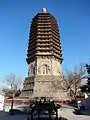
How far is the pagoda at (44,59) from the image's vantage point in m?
47.8

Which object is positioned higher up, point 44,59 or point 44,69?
point 44,59

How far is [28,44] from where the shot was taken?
186ft

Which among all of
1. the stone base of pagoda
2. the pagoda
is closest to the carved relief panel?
the pagoda

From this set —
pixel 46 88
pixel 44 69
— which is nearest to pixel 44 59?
pixel 44 69

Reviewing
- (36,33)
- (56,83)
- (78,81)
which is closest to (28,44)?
(36,33)

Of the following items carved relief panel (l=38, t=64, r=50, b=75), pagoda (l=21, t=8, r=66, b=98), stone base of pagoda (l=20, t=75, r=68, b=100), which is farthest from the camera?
carved relief panel (l=38, t=64, r=50, b=75)

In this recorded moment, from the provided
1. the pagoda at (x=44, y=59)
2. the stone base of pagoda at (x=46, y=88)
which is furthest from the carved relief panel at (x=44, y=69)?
the stone base of pagoda at (x=46, y=88)

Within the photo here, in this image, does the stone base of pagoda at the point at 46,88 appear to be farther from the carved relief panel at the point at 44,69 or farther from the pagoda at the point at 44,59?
the carved relief panel at the point at 44,69

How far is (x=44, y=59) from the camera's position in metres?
52.1

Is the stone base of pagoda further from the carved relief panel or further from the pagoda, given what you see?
the carved relief panel

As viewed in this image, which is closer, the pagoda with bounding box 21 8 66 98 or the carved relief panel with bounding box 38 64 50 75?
the pagoda with bounding box 21 8 66 98

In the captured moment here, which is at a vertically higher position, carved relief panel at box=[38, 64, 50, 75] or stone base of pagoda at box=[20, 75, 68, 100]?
carved relief panel at box=[38, 64, 50, 75]

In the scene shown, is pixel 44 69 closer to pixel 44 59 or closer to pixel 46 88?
pixel 44 59

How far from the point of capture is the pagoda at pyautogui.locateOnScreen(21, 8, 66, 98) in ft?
157
